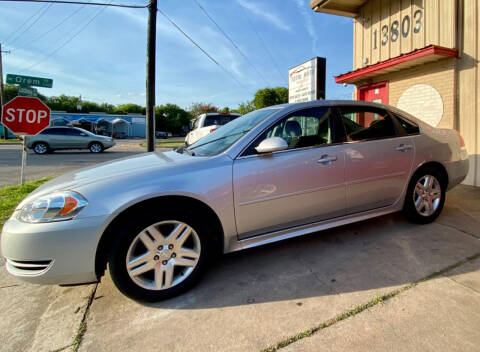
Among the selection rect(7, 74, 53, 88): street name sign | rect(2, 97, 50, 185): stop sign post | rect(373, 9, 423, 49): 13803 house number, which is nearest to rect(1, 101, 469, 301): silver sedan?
rect(2, 97, 50, 185): stop sign post

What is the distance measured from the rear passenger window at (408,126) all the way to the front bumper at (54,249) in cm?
322

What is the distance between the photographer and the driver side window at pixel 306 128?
264cm

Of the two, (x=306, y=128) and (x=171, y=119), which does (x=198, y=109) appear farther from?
(x=306, y=128)

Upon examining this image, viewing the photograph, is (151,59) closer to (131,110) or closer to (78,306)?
(78,306)

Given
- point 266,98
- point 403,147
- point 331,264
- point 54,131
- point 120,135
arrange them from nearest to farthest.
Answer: point 331,264 < point 403,147 < point 54,131 < point 120,135 < point 266,98

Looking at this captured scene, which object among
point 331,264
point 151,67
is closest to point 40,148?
point 151,67

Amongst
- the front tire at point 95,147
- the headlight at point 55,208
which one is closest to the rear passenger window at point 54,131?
the front tire at point 95,147

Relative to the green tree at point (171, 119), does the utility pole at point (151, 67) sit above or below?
below

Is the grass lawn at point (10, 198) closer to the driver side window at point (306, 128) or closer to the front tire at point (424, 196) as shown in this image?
the driver side window at point (306, 128)

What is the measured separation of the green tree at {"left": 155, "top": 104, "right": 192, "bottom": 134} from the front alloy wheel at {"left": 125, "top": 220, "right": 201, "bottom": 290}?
51604 mm

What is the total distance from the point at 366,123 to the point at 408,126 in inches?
22.5

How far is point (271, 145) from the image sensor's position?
2273 mm

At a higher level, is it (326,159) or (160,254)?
(326,159)

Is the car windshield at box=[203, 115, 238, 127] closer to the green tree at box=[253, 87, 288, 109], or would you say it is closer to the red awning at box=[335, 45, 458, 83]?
the red awning at box=[335, 45, 458, 83]
